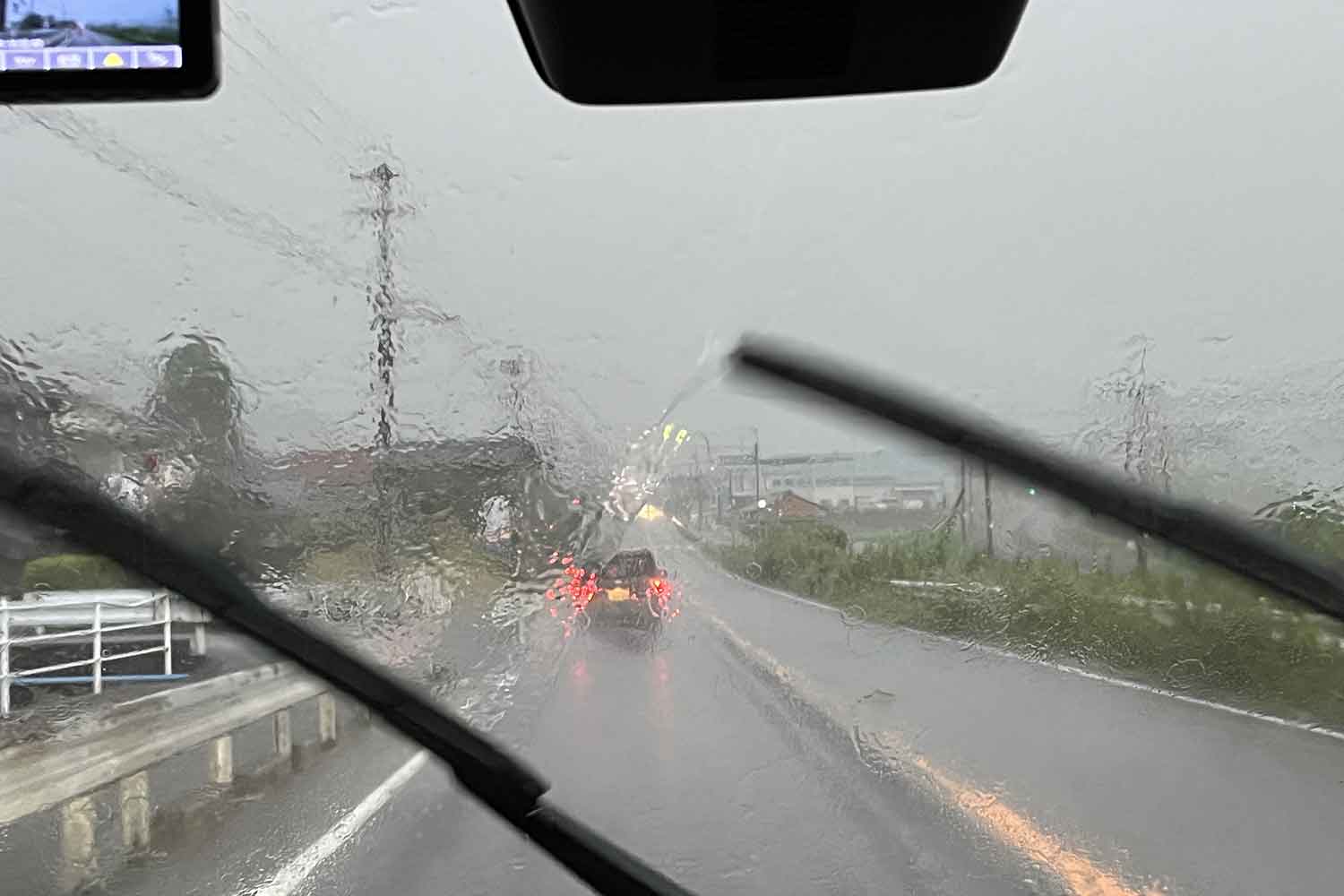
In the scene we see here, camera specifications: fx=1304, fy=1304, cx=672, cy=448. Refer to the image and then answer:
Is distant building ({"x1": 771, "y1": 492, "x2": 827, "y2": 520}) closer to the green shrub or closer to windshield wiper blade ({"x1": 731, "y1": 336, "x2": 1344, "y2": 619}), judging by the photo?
windshield wiper blade ({"x1": 731, "y1": 336, "x2": 1344, "y2": 619})

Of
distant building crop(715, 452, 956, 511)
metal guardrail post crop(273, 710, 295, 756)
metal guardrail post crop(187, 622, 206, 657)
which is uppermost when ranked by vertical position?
distant building crop(715, 452, 956, 511)

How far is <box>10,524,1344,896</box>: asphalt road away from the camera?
450 cm

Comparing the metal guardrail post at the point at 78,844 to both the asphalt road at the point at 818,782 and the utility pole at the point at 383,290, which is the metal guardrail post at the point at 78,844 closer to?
the asphalt road at the point at 818,782

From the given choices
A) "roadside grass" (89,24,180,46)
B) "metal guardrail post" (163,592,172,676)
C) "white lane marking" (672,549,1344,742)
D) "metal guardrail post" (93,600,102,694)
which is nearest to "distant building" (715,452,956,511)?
"white lane marking" (672,549,1344,742)

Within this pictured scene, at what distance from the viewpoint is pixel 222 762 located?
5.32 m

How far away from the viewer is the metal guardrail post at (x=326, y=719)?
344 cm

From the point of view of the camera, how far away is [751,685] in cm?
609

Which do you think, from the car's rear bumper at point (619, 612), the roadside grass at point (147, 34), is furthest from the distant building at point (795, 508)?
the roadside grass at point (147, 34)

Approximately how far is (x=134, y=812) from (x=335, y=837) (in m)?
0.73

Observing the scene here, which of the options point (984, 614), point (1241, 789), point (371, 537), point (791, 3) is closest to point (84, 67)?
point (791, 3)

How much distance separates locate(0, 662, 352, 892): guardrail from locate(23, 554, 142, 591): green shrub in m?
0.51

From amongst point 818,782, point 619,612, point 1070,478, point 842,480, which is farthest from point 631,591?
point 1070,478

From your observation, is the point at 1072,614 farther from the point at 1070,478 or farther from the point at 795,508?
the point at 1070,478

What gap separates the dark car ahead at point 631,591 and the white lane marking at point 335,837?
856 mm
